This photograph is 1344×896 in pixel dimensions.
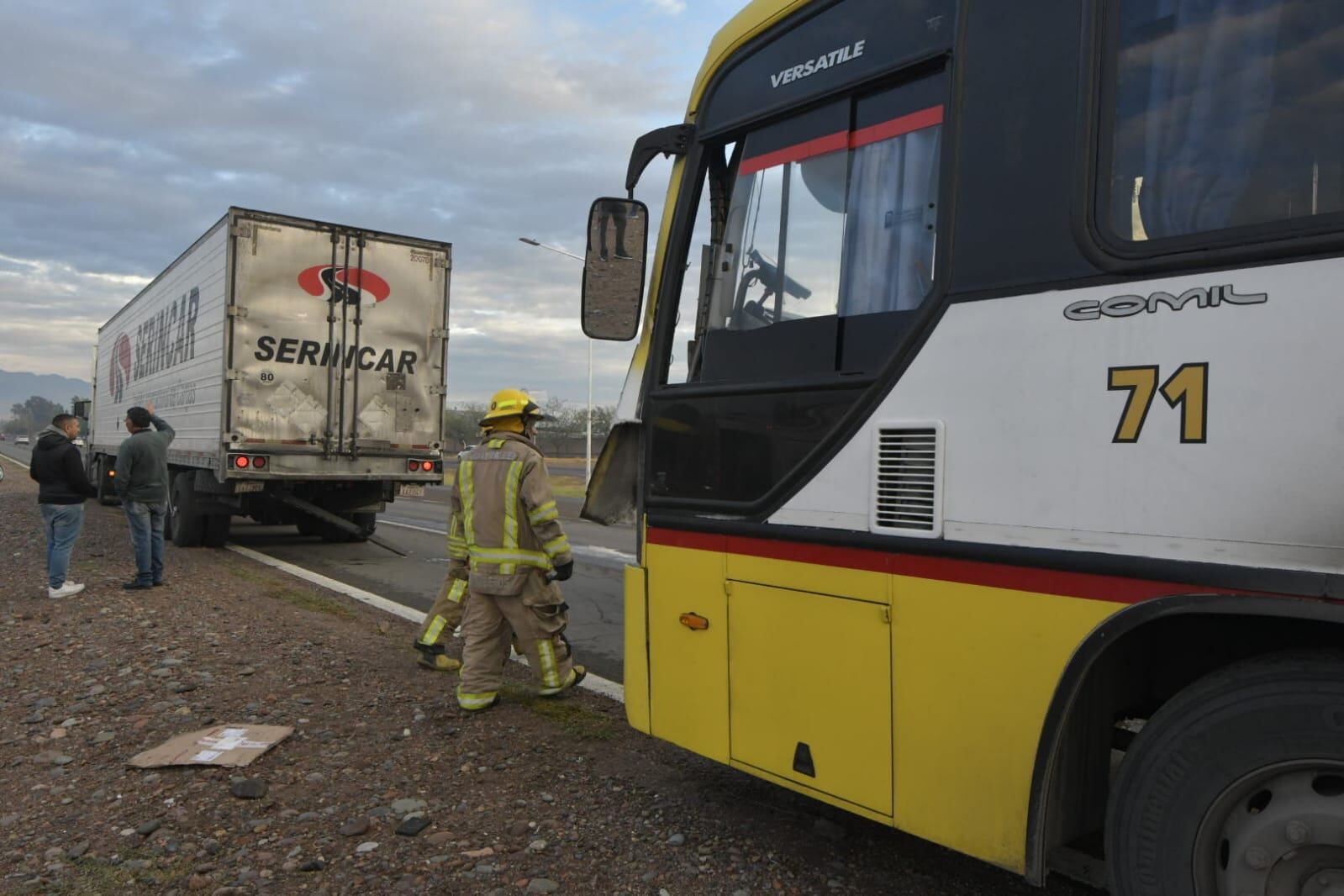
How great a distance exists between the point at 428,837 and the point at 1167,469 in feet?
9.44

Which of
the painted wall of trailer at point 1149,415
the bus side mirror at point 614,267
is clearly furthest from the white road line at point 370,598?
the painted wall of trailer at point 1149,415

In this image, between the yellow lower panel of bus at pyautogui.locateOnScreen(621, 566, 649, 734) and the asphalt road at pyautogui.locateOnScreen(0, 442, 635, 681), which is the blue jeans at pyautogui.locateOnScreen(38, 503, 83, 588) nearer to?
the asphalt road at pyautogui.locateOnScreen(0, 442, 635, 681)

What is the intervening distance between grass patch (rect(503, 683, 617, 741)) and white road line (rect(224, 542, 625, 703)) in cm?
22

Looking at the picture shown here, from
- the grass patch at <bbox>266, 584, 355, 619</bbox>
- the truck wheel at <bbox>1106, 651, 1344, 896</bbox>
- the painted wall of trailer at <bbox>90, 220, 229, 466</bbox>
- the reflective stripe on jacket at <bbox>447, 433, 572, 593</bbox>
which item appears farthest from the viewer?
the painted wall of trailer at <bbox>90, 220, 229, 466</bbox>

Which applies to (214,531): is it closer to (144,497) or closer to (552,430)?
(144,497)

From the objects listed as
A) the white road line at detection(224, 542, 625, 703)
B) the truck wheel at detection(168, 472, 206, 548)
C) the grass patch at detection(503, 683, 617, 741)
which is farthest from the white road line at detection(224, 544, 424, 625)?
the grass patch at detection(503, 683, 617, 741)

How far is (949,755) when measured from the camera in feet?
8.01

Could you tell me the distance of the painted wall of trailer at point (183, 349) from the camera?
35.8ft

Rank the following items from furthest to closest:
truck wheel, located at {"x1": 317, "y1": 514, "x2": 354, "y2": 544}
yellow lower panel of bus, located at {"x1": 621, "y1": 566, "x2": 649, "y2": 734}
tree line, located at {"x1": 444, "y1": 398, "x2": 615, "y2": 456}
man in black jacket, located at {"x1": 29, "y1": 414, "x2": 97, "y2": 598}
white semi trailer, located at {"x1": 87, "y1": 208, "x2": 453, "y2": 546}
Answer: tree line, located at {"x1": 444, "y1": 398, "x2": 615, "y2": 456}, truck wheel, located at {"x1": 317, "y1": 514, "x2": 354, "y2": 544}, white semi trailer, located at {"x1": 87, "y1": 208, "x2": 453, "y2": 546}, man in black jacket, located at {"x1": 29, "y1": 414, "x2": 97, "y2": 598}, yellow lower panel of bus, located at {"x1": 621, "y1": 566, "x2": 649, "y2": 734}

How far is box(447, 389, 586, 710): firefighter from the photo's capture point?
5.04 metres

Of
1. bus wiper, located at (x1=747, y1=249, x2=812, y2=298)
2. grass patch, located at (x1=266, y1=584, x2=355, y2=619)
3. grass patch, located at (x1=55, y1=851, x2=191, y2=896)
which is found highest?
bus wiper, located at (x1=747, y1=249, x2=812, y2=298)

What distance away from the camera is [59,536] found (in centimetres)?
811

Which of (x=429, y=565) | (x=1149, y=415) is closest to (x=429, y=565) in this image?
(x=429, y=565)

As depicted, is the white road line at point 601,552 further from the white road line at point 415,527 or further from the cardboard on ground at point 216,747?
the cardboard on ground at point 216,747
